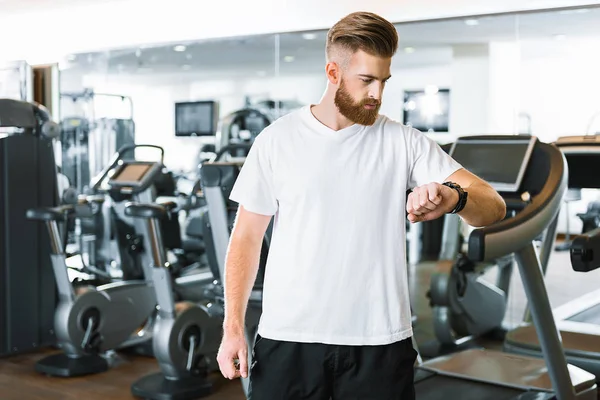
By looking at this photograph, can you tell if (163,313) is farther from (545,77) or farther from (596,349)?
(545,77)

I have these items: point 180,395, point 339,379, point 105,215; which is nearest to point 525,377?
point 180,395

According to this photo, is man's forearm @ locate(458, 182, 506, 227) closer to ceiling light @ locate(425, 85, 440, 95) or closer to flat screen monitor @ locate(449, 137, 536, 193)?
flat screen monitor @ locate(449, 137, 536, 193)

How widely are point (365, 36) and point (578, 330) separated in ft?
11.0

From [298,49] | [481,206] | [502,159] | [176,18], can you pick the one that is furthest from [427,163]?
[176,18]

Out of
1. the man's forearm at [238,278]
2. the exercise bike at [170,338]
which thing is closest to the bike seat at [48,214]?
the exercise bike at [170,338]

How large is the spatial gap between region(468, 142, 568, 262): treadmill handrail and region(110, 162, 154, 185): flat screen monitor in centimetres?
239

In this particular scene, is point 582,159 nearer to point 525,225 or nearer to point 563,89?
point 563,89

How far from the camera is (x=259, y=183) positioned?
188 cm

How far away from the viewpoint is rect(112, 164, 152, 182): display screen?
4.81 meters

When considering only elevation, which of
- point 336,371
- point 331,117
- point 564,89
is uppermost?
point 564,89

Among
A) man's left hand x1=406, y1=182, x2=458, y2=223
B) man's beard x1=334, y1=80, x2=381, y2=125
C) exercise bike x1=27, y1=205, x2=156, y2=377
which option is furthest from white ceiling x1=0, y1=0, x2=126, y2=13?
man's left hand x1=406, y1=182, x2=458, y2=223

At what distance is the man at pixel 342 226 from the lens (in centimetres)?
179

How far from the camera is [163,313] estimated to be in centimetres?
436

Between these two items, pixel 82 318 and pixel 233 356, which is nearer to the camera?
pixel 233 356
